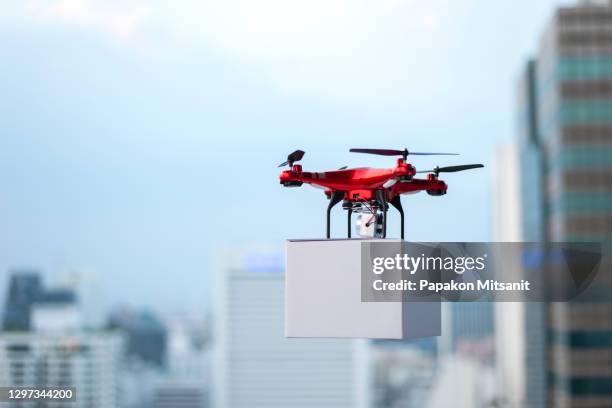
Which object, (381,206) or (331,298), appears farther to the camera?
(381,206)

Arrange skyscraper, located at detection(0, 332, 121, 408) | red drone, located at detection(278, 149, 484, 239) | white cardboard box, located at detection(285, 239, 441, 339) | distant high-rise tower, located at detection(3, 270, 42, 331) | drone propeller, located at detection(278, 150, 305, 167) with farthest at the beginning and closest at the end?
distant high-rise tower, located at detection(3, 270, 42, 331), skyscraper, located at detection(0, 332, 121, 408), drone propeller, located at detection(278, 150, 305, 167), red drone, located at detection(278, 149, 484, 239), white cardboard box, located at detection(285, 239, 441, 339)

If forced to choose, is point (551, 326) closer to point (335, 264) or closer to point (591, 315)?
point (591, 315)

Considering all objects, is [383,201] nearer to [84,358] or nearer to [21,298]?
[84,358]

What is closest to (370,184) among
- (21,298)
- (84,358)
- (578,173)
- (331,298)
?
(331,298)

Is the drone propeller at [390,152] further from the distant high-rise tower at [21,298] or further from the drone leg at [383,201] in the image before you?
the distant high-rise tower at [21,298]

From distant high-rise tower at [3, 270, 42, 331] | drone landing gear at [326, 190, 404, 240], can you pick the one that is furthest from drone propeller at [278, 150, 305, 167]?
distant high-rise tower at [3, 270, 42, 331]

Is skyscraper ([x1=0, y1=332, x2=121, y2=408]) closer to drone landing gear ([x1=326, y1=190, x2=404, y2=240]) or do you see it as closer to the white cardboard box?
drone landing gear ([x1=326, y1=190, x2=404, y2=240])
